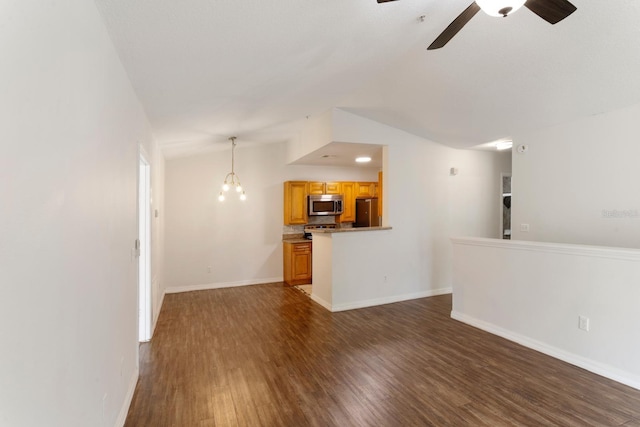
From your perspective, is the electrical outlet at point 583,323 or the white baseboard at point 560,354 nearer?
the white baseboard at point 560,354

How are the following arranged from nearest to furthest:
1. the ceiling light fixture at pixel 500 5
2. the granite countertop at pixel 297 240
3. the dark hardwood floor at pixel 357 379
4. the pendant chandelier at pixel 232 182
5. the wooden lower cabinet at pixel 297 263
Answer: the ceiling light fixture at pixel 500 5 < the dark hardwood floor at pixel 357 379 < the pendant chandelier at pixel 232 182 < the wooden lower cabinet at pixel 297 263 < the granite countertop at pixel 297 240

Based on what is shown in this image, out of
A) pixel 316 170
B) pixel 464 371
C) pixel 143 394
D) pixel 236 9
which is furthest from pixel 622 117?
pixel 143 394

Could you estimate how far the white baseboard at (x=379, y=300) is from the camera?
4.75m

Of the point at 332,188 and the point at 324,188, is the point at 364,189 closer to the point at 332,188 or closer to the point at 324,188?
the point at 332,188

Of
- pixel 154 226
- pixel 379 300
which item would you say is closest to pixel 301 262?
pixel 379 300

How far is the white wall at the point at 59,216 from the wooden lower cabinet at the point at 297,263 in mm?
4256

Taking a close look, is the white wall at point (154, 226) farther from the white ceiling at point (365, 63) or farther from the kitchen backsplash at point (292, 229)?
the kitchen backsplash at point (292, 229)

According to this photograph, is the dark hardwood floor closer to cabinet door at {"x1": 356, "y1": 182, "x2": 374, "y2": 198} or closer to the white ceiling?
the white ceiling

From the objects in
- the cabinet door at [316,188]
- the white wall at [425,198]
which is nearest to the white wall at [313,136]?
the white wall at [425,198]

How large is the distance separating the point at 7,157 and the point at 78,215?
0.62 metres

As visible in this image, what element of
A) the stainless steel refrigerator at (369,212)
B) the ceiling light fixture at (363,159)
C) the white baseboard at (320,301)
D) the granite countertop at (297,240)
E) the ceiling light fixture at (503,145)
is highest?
the ceiling light fixture at (503,145)

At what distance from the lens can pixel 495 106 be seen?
13.0ft

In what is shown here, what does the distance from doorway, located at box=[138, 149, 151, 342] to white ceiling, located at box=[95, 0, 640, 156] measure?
729 millimetres

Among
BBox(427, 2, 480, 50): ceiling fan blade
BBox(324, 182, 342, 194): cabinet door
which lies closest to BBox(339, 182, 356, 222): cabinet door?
BBox(324, 182, 342, 194): cabinet door
